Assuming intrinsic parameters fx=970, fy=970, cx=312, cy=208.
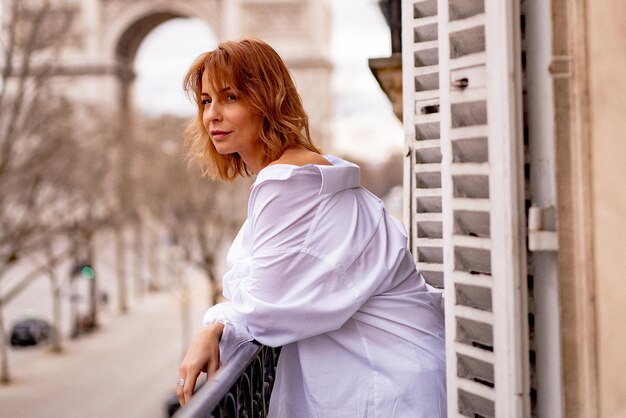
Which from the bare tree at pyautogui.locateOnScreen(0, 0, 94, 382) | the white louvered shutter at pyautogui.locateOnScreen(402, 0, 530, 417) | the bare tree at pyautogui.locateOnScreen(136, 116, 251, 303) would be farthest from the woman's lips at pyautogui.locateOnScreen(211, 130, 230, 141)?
the bare tree at pyautogui.locateOnScreen(136, 116, 251, 303)

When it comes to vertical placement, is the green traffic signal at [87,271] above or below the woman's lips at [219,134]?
below

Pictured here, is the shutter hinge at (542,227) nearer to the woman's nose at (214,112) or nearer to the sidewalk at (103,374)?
the woman's nose at (214,112)

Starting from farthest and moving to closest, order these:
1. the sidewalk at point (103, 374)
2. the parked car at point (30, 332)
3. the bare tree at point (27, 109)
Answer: the parked car at point (30, 332), the sidewalk at point (103, 374), the bare tree at point (27, 109)

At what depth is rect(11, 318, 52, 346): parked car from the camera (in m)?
28.2

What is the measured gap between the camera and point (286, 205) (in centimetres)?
226

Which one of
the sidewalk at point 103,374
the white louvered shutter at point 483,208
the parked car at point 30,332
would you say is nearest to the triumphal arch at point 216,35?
the parked car at point 30,332

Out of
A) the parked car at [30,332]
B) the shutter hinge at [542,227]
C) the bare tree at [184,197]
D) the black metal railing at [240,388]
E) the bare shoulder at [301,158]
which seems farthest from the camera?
the bare tree at [184,197]

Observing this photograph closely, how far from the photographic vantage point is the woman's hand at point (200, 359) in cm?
227

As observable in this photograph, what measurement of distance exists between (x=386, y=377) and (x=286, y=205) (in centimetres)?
46

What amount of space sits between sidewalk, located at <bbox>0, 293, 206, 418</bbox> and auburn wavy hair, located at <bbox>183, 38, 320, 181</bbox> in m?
14.7

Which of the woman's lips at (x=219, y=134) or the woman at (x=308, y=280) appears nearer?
the woman at (x=308, y=280)

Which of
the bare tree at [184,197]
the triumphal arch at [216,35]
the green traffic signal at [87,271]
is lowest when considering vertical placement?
the green traffic signal at [87,271]

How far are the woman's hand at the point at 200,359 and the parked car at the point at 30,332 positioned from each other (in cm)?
2716

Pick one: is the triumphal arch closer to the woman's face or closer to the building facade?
the woman's face
